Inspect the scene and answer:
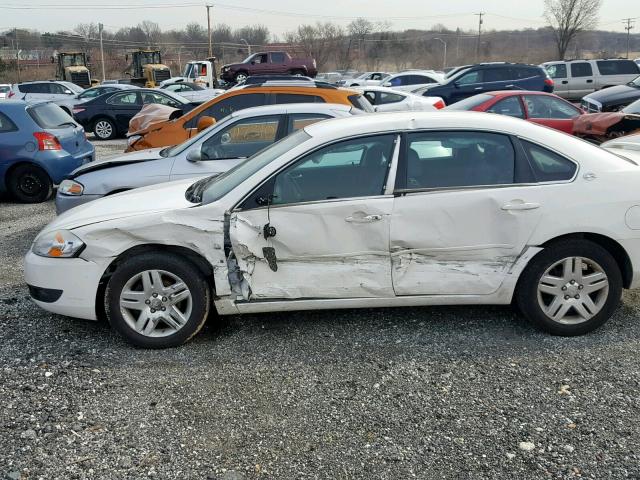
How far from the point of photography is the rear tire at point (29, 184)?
30.3 ft

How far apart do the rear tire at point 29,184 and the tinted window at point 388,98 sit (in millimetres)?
A: 8436

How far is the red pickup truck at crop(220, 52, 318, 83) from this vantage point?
34531 mm

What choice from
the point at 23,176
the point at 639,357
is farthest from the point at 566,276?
the point at 23,176

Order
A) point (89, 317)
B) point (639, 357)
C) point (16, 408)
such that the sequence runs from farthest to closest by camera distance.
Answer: point (89, 317) < point (639, 357) < point (16, 408)

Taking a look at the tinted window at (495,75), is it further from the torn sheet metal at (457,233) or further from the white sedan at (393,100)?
the torn sheet metal at (457,233)

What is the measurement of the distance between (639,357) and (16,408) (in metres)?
3.78

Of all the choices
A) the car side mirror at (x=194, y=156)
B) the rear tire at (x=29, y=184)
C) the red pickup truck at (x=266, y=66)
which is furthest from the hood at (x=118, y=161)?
the red pickup truck at (x=266, y=66)

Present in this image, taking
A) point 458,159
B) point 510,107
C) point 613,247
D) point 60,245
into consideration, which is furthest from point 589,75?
point 60,245

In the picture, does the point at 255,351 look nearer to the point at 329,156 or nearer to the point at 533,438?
the point at 329,156

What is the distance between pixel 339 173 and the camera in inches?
161

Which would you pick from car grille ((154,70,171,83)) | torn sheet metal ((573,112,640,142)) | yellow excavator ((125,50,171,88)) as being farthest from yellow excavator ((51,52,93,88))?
torn sheet metal ((573,112,640,142))

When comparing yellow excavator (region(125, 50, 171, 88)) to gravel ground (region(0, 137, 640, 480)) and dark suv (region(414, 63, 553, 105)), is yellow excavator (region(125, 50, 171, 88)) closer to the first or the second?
dark suv (region(414, 63, 553, 105))

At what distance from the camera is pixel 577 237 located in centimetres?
402

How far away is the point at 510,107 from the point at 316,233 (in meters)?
8.08
